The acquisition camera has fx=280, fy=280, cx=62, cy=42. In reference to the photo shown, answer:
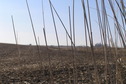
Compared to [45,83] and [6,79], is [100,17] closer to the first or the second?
[45,83]

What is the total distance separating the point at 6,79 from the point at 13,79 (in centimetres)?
10

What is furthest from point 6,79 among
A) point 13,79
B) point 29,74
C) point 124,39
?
point 124,39

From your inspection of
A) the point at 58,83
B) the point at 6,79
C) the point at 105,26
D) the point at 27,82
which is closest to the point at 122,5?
the point at 105,26

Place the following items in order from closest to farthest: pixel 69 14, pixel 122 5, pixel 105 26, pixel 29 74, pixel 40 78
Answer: pixel 122 5 < pixel 105 26 < pixel 69 14 < pixel 40 78 < pixel 29 74

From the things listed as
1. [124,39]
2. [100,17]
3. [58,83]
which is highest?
[100,17]

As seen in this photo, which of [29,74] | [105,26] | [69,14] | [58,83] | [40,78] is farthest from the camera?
[29,74]

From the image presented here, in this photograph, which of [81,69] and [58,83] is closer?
[58,83]

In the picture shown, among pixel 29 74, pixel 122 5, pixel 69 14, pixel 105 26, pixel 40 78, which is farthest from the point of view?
pixel 29 74

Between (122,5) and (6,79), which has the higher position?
(122,5)

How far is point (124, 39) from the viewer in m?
1.50

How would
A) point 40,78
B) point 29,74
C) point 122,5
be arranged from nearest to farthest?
point 122,5 < point 40,78 < point 29,74

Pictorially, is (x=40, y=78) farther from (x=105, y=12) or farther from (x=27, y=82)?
(x=105, y=12)

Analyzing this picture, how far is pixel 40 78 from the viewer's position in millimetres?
3385

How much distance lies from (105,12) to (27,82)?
1.70 metres
